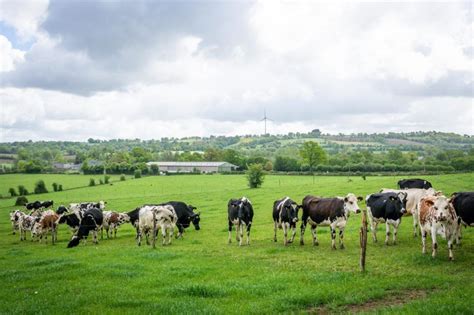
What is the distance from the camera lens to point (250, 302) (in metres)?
12.2

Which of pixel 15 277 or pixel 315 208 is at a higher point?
pixel 315 208

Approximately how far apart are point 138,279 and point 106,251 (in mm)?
8718

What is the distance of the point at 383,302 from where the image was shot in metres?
12.2

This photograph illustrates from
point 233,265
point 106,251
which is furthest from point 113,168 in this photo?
point 233,265

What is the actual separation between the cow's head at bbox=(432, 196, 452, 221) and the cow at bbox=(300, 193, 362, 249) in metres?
4.30

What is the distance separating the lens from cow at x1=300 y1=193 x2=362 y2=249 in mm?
21703

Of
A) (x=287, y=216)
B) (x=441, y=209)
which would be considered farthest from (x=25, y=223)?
(x=441, y=209)

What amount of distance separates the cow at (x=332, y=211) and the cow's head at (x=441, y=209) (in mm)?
4302

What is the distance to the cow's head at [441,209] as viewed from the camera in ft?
55.8

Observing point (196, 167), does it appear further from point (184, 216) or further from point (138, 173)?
point (184, 216)

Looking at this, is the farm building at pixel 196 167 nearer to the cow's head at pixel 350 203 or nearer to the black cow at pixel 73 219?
the black cow at pixel 73 219

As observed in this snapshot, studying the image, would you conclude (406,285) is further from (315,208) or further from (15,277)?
(15,277)

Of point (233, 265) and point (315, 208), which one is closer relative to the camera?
point (233, 265)

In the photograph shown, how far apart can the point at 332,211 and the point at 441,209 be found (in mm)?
5873
